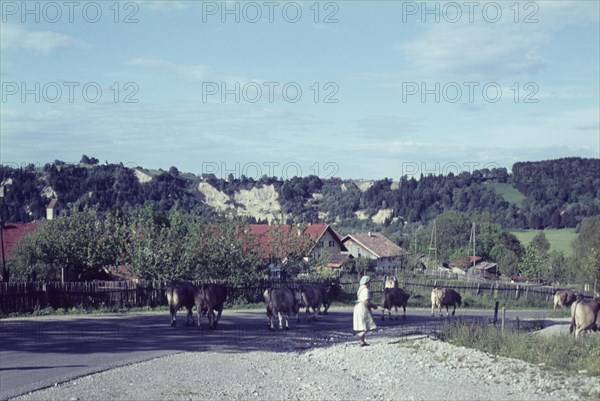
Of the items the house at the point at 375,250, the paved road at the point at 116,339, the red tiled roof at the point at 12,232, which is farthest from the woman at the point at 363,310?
the house at the point at 375,250

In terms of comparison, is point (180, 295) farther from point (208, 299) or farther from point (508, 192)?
point (508, 192)

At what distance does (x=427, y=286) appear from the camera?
56312 millimetres

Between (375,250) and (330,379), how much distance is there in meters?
80.3

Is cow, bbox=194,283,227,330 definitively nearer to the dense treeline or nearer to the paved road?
the paved road

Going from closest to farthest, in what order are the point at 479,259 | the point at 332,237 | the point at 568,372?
the point at 568,372 < the point at 332,237 < the point at 479,259

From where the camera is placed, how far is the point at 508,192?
16925 centimetres

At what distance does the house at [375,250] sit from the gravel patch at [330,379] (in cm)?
7449

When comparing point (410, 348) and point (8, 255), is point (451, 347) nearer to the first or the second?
point (410, 348)

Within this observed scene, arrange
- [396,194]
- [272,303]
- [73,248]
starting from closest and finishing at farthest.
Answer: [272,303], [73,248], [396,194]

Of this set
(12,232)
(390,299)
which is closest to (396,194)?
(12,232)

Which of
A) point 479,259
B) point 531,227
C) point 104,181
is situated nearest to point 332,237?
point 479,259

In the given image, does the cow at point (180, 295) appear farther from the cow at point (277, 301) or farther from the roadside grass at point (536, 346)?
the roadside grass at point (536, 346)

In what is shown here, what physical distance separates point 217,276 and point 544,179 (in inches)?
5715

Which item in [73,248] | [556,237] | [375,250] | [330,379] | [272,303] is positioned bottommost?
[330,379]
